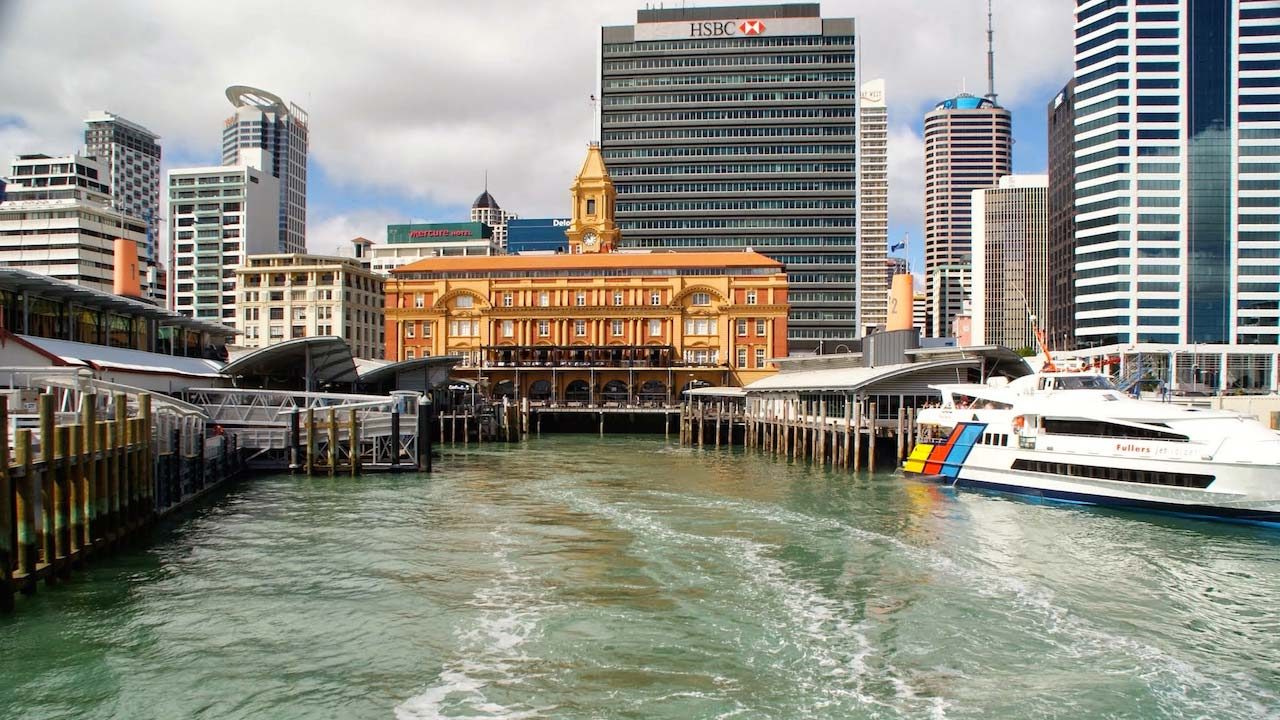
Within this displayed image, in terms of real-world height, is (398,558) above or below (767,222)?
below

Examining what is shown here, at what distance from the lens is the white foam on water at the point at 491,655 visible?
15242 millimetres

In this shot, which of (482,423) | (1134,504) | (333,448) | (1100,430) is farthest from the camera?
(482,423)

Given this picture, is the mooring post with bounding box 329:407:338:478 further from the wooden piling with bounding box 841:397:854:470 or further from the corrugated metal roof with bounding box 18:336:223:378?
the wooden piling with bounding box 841:397:854:470

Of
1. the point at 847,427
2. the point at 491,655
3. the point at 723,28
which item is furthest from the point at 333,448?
the point at 723,28

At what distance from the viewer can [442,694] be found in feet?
51.9

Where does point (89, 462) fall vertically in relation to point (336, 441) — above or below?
above

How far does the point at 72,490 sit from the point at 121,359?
2445cm

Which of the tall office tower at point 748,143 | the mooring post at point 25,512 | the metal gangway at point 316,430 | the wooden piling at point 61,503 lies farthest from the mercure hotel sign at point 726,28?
the mooring post at point 25,512

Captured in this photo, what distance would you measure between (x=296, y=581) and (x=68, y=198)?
128 metres

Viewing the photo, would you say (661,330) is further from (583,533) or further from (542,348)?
(583,533)

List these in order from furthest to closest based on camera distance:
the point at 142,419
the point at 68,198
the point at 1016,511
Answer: the point at 68,198 < the point at 1016,511 < the point at 142,419

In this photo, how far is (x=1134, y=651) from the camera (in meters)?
18.3

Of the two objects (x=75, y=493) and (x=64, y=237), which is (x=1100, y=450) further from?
(x=64, y=237)

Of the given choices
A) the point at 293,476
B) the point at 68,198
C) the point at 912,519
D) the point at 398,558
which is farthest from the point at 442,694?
the point at 68,198
